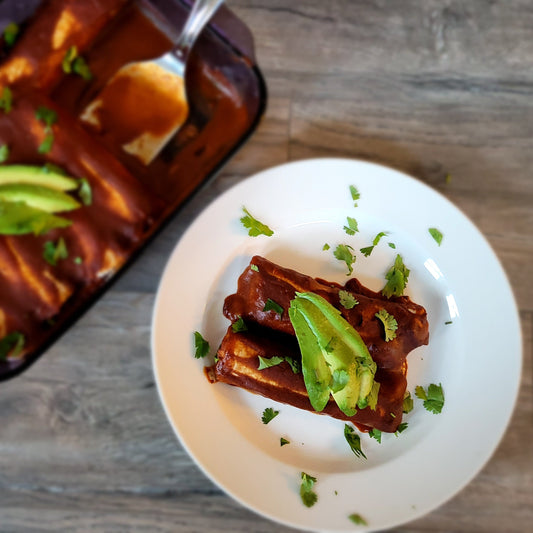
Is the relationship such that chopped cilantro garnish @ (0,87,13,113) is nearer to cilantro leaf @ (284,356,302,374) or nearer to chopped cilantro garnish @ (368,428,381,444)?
cilantro leaf @ (284,356,302,374)

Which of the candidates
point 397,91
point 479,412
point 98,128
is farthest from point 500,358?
point 98,128

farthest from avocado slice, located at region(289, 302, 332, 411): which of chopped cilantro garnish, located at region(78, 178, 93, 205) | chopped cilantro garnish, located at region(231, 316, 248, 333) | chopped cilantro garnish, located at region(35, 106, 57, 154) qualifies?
chopped cilantro garnish, located at region(35, 106, 57, 154)

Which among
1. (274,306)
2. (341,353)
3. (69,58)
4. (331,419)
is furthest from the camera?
(69,58)

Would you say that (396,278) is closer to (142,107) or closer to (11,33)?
(142,107)

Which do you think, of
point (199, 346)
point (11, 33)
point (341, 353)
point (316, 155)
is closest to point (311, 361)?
point (341, 353)

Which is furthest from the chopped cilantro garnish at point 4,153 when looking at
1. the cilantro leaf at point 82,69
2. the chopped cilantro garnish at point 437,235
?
the chopped cilantro garnish at point 437,235

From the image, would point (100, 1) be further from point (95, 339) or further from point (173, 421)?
point (173, 421)
